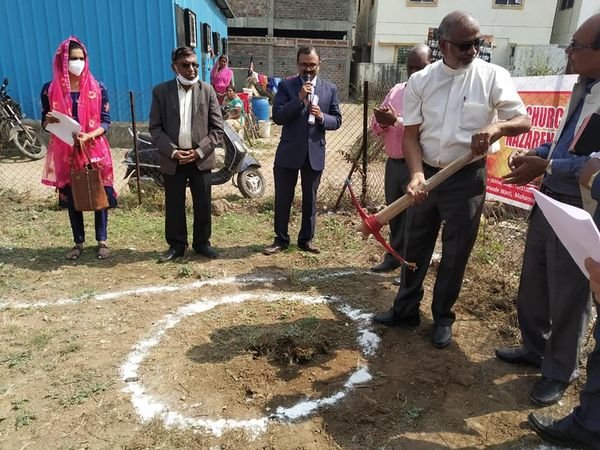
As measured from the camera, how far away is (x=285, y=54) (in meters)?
25.1

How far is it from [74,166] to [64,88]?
702 mm

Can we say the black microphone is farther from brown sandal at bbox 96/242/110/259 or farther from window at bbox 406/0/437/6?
window at bbox 406/0/437/6

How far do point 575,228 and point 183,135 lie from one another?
3.54 m

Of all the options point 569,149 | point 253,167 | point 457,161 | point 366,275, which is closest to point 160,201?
point 253,167

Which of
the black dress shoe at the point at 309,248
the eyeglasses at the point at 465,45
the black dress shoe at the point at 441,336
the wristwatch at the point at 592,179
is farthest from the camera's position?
the black dress shoe at the point at 309,248

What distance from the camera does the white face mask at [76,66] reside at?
4.18 m

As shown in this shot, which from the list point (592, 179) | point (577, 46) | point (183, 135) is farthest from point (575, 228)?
point (183, 135)

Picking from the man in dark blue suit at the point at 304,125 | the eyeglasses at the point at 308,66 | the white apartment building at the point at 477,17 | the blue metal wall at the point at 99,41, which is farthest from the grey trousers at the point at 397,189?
the white apartment building at the point at 477,17

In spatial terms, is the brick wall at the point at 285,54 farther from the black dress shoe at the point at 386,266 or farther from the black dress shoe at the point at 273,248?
the black dress shoe at the point at 386,266

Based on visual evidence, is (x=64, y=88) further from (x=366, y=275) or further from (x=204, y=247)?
(x=366, y=275)

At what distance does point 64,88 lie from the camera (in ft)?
13.9

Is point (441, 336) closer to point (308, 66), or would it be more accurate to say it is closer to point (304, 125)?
point (304, 125)

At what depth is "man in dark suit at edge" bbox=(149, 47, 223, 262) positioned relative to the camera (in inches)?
171

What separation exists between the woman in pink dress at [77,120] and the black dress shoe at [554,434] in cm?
397
